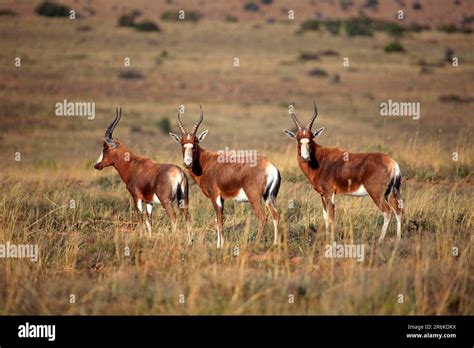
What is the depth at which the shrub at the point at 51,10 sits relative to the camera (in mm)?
51812

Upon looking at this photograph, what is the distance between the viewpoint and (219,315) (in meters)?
9.13

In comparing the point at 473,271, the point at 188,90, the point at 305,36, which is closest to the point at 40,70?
the point at 188,90

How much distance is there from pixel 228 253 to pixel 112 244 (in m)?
1.62

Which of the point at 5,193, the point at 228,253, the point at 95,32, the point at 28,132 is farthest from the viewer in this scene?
the point at 95,32

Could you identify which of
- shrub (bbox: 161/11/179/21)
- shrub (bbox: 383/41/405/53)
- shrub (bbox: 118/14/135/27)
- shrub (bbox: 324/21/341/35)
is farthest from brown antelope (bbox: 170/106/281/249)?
shrub (bbox: 161/11/179/21)

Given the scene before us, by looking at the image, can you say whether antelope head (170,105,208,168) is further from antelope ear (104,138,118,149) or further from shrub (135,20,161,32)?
shrub (135,20,161,32)

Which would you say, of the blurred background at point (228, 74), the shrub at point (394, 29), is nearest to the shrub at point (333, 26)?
the blurred background at point (228, 74)

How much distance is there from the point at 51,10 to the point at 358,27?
59.6 ft

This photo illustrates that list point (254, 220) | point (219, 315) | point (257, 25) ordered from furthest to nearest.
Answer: point (257, 25), point (254, 220), point (219, 315)

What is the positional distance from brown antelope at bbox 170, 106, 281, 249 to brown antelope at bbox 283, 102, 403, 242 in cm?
80

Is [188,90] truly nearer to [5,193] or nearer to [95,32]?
[95,32]

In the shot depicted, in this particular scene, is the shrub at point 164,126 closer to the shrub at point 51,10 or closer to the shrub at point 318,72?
the shrub at point 318,72

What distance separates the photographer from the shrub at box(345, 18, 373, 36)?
164ft

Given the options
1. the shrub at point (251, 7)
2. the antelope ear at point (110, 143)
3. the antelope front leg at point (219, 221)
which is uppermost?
the shrub at point (251, 7)
